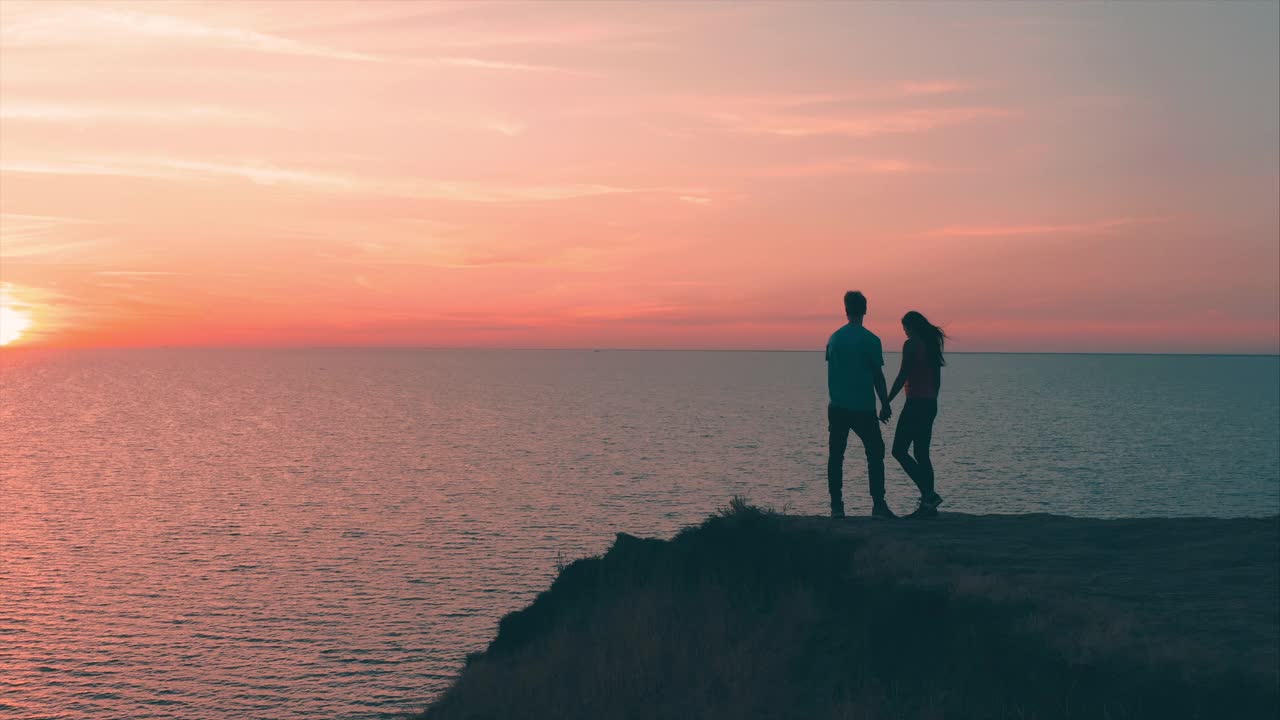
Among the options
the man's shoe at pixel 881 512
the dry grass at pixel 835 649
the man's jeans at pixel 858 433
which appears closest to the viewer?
the dry grass at pixel 835 649

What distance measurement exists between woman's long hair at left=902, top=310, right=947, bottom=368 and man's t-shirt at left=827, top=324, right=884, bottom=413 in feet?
3.20

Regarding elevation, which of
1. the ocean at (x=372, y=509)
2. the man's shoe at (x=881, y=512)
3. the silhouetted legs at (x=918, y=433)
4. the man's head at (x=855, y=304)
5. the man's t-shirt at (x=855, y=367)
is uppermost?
the man's head at (x=855, y=304)

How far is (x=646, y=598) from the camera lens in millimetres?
16000

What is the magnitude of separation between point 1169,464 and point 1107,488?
19094mm

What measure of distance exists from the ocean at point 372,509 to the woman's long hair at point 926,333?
22.7 metres

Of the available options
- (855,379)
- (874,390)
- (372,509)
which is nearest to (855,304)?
(855,379)

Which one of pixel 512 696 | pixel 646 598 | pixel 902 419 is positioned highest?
pixel 902 419

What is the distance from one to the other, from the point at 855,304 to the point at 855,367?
900 mm

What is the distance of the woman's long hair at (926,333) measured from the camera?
527 inches

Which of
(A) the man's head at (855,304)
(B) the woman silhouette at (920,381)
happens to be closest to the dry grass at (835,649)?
(B) the woman silhouette at (920,381)

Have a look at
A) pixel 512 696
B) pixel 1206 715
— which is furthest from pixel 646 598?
pixel 1206 715

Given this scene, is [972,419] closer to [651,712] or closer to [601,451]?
[601,451]

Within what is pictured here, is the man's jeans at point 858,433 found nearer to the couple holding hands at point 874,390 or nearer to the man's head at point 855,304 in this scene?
the couple holding hands at point 874,390

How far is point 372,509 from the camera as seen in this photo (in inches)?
2491
